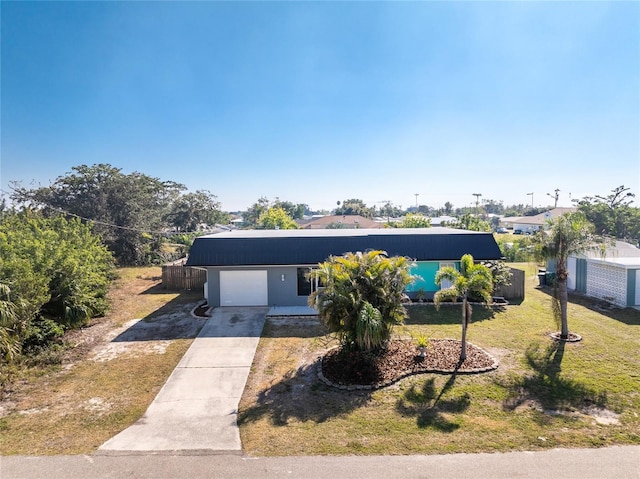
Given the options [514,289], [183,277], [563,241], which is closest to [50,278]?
[183,277]

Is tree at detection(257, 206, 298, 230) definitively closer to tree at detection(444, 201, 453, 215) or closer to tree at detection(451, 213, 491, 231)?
tree at detection(451, 213, 491, 231)

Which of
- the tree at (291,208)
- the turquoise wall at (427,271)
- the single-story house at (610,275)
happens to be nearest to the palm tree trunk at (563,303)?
the single-story house at (610,275)

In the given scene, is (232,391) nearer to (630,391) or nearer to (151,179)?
(630,391)

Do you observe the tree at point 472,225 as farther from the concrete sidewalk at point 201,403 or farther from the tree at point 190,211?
the tree at point 190,211

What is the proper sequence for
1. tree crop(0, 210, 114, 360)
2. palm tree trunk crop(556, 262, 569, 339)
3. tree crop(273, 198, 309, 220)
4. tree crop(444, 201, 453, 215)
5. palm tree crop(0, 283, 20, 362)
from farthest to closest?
tree crop(444, 201, 453, 215)
tree crop(273, 198, 309, 220)
palm tree trunk crop(556, 262, 569, 339)
tree crop(0, 210, 114, 360)
palm tree crop(0, 283, 20, 362)

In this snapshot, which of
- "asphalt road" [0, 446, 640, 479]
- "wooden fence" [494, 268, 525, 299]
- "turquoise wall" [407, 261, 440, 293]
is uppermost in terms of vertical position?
"turquoise wall" [407, 261, 440, 293]

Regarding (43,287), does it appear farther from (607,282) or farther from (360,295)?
(607,282)

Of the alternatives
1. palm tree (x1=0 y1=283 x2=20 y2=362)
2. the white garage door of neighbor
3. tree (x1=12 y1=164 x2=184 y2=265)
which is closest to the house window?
the white garage door of neighbor
